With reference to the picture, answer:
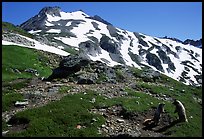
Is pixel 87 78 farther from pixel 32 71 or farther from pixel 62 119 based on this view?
pixel 32 71

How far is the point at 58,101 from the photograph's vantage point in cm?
3244

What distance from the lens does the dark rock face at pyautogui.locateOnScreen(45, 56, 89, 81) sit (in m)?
45.4

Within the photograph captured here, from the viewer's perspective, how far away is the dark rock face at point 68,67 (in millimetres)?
45375

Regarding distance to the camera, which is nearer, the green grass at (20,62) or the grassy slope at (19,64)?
the grassy slope at (19,64)

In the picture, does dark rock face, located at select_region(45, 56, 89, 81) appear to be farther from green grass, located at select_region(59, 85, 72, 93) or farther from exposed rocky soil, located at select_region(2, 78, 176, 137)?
green grass, located at select_region(59, 85, 72, 93)

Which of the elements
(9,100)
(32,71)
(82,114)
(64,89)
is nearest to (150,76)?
(32,71)

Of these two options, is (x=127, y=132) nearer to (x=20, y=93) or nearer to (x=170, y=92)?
(x=20, y=93)

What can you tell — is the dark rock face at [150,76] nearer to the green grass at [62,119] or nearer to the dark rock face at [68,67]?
the dark rock face at [68,67]

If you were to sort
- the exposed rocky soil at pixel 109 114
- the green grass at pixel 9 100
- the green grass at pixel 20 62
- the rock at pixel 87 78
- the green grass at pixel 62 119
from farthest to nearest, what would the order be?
the green grass at pixel 20 62 < the rock at pixel 87 78 < the green grass at pixel 9 100 < the exposed rocky soil at pixel 109 114 < the green grass at pixel 62 119

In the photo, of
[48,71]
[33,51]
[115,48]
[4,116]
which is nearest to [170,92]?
[4,116]

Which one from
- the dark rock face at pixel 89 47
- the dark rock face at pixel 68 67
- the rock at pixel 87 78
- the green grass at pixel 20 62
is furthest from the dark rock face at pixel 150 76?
the dark rock face at pixel 89 47

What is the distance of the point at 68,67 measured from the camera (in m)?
46.2

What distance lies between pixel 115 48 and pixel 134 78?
149592mm

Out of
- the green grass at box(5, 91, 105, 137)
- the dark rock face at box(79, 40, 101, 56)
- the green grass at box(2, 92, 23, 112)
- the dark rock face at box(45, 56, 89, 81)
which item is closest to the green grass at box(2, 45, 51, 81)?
the dark rock face at box(45, 56, 89, 81)
